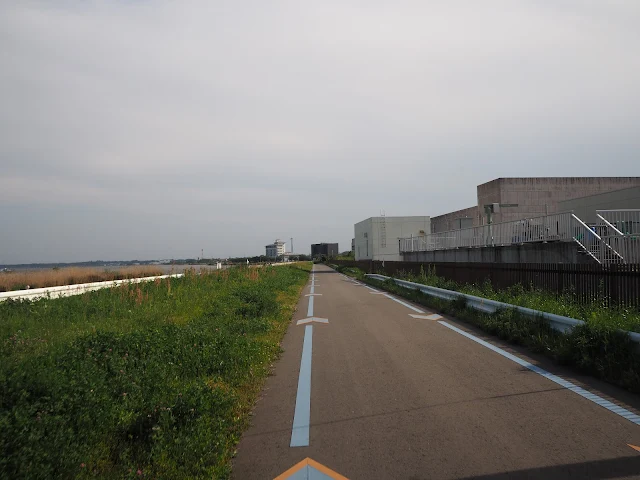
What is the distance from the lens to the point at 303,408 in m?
6.02

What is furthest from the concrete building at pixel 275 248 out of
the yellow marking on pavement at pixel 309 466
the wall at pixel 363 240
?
the yellow marking on pavement at pixel 309 466

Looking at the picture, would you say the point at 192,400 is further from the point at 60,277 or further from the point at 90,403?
the point at 60,277

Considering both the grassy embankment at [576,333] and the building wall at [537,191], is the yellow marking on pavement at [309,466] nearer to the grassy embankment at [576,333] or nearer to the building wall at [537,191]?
the grassy embankment at [576,333]

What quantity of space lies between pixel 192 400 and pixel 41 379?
1.52m

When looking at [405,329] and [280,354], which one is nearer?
[280,354]

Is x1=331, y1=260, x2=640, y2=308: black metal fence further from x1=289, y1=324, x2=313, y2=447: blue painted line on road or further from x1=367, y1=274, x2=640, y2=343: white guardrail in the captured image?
x1=289, y1=324, x2=313, y2=447: blue painted line on road

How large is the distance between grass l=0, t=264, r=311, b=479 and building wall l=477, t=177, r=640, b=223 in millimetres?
37392

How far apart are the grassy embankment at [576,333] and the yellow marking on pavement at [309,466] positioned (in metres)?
4.58

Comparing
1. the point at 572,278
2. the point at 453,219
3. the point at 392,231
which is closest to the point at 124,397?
the point at 572,278

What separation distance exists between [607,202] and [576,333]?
25274 mm

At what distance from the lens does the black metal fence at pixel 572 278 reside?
10453 mm

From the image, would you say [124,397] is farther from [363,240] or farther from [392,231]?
[363,240]

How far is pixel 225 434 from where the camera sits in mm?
5031

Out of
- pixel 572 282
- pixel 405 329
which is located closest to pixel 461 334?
pixel 405 329
